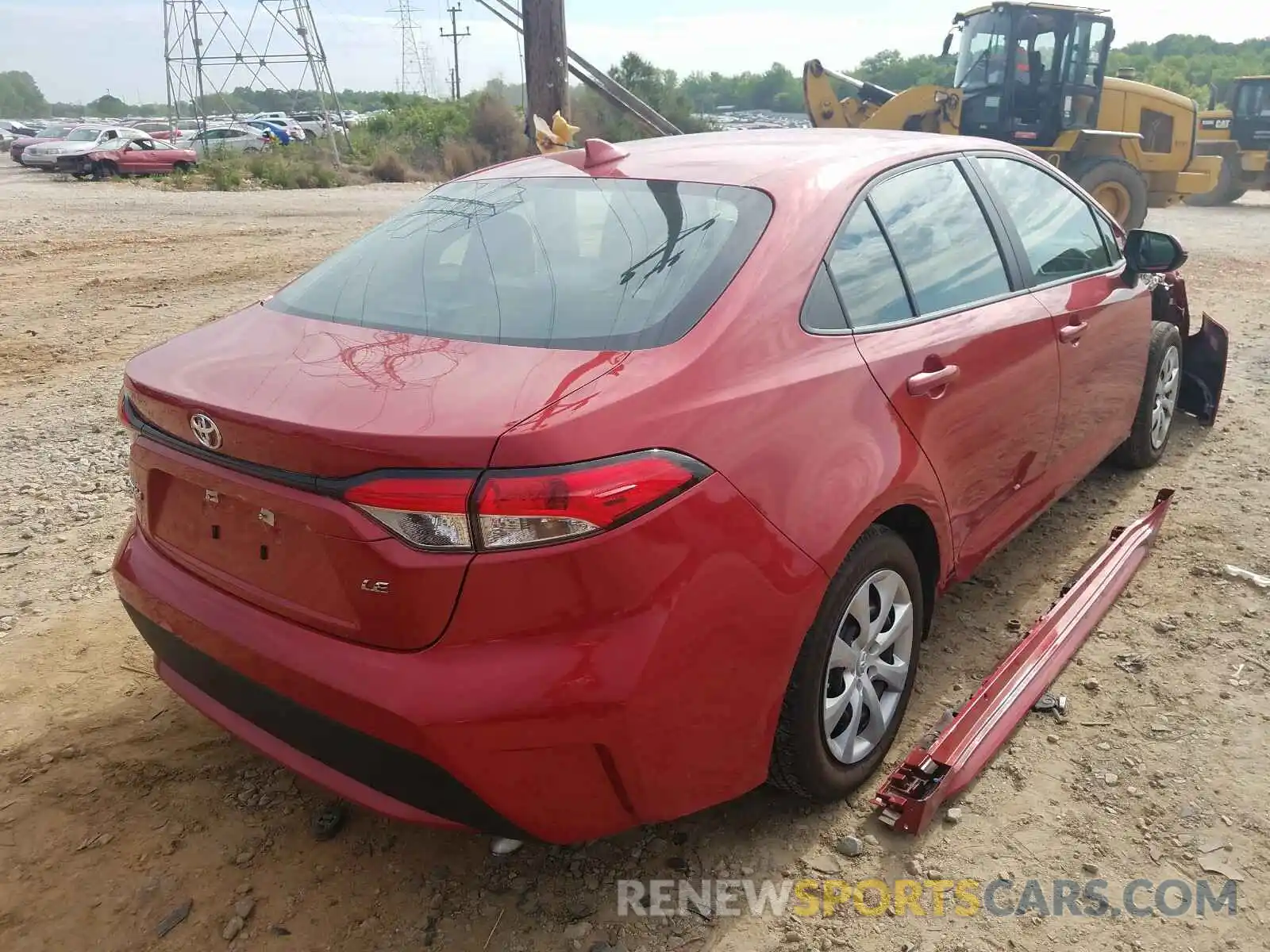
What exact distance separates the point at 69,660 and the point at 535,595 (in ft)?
7.37

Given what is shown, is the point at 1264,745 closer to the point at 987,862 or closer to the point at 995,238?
the point at 987,862

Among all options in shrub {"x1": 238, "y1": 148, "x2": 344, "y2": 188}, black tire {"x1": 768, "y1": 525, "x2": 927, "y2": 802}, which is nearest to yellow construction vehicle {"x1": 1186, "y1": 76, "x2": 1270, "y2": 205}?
shrub {"x1": 238, "y1": 148, "x2": 344, "y2": 188}

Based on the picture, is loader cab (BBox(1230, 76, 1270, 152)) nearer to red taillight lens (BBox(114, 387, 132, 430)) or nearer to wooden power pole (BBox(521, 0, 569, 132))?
wooden power pole (BBox(521, 0, 569, 132))

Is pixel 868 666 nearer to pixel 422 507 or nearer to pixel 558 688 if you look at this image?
pixel 558 688

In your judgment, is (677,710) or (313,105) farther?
(313,105)

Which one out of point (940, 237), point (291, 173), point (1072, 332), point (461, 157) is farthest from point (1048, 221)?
point (461, 157)

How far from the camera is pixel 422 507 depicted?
170cm

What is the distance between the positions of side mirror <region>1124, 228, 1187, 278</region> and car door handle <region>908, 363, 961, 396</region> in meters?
1.78

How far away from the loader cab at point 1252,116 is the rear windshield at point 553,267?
22568 mm

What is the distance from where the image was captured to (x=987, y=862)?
2.29m

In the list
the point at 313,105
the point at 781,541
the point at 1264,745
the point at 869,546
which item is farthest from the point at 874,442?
the point at 313,105

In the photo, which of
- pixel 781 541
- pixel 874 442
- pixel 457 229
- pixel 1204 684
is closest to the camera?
pixel 781 541

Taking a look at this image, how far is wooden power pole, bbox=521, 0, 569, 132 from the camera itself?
6227mm

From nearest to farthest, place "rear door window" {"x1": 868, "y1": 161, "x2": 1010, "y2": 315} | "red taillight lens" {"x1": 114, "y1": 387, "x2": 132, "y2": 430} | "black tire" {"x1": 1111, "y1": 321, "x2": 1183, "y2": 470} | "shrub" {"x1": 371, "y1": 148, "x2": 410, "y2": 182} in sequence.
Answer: "red taillight lens" {"x1": 114, "y1": 387, "x2": 132, "y2": 430}
"rear door window" {"x1": 868, "y1": 161, "x2": 1010, "y2": 315}
"black tire" {"x1": 1111, "y1": 321, "x2": 1183, "y2": 470}
"shrub" {"x1": 371, "y1": 148, "x2": 410, "y2": 182}
